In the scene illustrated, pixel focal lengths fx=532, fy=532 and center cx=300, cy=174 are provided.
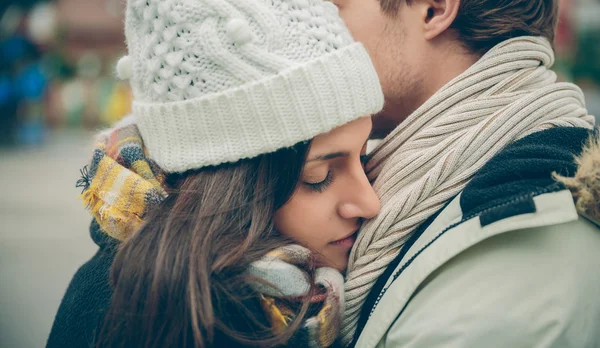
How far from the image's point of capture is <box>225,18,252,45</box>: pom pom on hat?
1.43m

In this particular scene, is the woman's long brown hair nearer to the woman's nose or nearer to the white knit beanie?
the white knit beanie

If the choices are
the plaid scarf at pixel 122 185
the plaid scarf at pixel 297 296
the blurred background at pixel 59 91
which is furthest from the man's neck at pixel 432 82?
the blurred background at pixel 59 91

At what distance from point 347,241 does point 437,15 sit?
856 mm

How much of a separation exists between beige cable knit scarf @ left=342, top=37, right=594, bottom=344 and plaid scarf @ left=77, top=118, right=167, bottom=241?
65 cm

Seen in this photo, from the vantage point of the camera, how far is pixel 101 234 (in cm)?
170

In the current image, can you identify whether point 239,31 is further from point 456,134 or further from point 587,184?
point 587,184

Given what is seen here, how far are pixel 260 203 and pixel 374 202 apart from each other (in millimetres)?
345

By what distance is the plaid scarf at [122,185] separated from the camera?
1.54 meters

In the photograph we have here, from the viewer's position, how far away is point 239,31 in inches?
56.4

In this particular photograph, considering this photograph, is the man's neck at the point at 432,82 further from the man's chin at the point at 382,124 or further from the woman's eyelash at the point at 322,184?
the woman's eyelash at the point at 322,184

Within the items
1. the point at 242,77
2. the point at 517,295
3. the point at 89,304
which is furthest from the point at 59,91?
the point at 517,295

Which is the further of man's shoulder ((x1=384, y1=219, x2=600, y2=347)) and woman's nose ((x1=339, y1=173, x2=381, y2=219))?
woman's nose ((x1=339, y1=173, x2=381, y2=219))

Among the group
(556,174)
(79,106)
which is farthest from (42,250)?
(79,106)

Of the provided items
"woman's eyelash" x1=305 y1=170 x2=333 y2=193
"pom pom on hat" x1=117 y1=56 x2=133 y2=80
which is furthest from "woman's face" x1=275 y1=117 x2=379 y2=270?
"pom pom on hat" x1=117 y1=56 x2=133 y2=80
